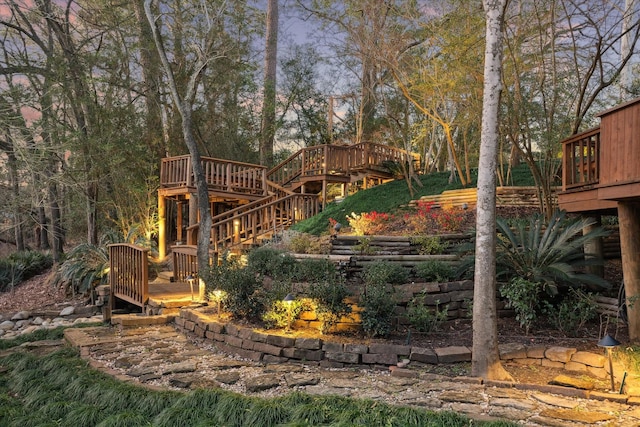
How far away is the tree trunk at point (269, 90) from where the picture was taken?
18297 millimetres

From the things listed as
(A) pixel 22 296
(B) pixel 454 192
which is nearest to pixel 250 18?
(B) pixel 454 192

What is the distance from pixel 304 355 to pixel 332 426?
2.14 meters

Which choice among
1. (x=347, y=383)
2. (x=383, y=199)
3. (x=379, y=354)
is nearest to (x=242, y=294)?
(x=379, y=354)

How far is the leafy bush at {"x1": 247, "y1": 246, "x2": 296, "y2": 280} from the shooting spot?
7461 mm

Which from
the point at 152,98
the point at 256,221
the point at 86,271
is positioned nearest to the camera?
the point at 256,221

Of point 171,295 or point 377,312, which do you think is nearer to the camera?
point 377,312

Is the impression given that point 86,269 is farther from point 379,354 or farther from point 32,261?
point 379,354

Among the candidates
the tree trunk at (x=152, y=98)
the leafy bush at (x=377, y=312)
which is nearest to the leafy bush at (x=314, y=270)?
the leafy bush at (x=377, y=312)

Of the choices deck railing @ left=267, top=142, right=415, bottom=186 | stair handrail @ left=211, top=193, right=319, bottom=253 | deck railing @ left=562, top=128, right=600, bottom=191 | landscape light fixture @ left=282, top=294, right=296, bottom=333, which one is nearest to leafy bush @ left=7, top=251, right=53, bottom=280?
stair handrail @ left=211, top=193, right=319, bottom=253

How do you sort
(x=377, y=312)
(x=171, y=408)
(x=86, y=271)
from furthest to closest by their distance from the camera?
1. (x=86, y=271)
2. (x=377, y=312)
3. (x=171, y=408)

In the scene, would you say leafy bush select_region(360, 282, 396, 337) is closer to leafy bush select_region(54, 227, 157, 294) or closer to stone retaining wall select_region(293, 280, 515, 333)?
stone retaining wall select_region(293, 280, 515, 333)

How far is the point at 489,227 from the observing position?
4945 millimetres

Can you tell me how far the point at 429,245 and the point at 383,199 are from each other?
4.96 m

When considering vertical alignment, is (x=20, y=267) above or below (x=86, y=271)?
below
